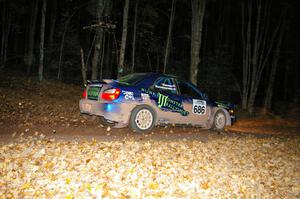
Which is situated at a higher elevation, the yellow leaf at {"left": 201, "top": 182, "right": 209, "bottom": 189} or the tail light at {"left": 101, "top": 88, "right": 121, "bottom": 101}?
the tail light at {"left": 101, "top": 88, "right": 121, "bottom": 101}

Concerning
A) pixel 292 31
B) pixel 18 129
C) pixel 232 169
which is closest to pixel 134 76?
pixel 18 129

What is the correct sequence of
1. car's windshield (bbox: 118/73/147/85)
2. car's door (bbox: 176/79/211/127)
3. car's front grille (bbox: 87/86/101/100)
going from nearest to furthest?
1. car's front grille (bbox: 87/86/101/100)
2. car's windshield (bbox: 118/73/147/85)
3. car's door (bbox: 176/79/211/127)

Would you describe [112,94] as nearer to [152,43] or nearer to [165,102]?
[165,102]

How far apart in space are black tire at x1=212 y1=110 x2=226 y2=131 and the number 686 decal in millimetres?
738

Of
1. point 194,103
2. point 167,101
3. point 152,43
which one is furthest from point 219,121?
point 152,43

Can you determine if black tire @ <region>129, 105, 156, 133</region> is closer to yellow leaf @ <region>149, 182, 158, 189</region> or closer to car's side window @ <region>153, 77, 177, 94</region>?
car's side window @ <region>153, 77, 177, 94</region>

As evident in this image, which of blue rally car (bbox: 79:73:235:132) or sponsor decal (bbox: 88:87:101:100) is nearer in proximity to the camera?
blue rally car (bbox: 79:73:235:132)

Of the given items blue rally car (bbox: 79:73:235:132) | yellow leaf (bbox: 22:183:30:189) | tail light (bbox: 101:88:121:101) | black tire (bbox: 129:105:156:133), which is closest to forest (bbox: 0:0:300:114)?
blue rally car (bbox: 79:73:235:132)

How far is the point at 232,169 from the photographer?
5645 mm

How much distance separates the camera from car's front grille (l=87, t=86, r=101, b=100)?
7.96 m

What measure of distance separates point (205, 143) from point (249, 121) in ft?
29.3

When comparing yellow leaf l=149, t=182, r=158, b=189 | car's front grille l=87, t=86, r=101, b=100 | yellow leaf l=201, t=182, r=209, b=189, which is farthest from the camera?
car's front grille l=87, t=86, r=101, b=100

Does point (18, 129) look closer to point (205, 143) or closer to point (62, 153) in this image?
point (62, 153)

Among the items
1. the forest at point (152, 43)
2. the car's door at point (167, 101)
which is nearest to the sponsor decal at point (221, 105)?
the car's door at point (167, 101)
